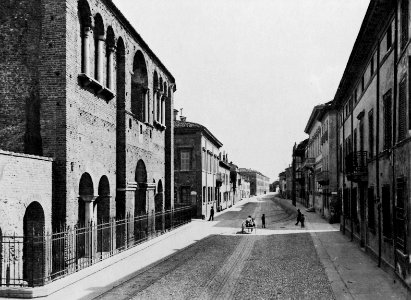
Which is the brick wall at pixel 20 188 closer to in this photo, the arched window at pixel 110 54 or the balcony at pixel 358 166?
the arched window at pixel 110 54

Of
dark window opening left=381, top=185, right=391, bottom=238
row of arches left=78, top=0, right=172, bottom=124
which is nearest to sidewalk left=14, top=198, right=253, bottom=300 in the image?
row of arches left=78, top=0, right=172, bottom=124

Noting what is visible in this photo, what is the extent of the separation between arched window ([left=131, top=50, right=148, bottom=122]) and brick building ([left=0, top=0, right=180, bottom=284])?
213 cm

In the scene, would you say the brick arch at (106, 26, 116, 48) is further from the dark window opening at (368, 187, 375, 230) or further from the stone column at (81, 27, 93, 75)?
the dark window opening at (368, 187, 375, 230)

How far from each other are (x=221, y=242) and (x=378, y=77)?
36.5ft

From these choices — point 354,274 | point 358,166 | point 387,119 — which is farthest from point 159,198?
point 387,119

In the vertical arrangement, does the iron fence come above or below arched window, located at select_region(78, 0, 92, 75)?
below

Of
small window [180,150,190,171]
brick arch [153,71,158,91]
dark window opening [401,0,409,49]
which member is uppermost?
brick arch [153,71,158,91]

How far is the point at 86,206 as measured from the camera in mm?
Result: 15992

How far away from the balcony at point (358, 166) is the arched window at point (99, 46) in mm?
10994

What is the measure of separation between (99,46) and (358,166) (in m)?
11.7

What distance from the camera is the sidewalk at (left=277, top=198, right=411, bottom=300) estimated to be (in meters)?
11.2

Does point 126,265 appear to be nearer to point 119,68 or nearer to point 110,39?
point 119,68

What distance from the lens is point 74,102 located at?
576 inches

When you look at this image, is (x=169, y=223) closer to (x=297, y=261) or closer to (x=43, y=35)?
(x=297, y=261)
